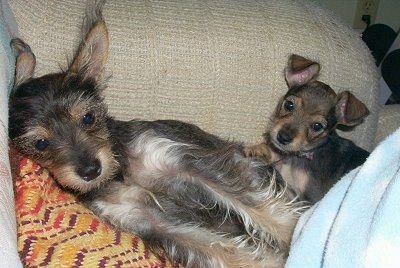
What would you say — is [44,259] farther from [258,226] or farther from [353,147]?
[353,147]

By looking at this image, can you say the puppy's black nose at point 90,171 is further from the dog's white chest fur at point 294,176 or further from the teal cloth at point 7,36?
the dog's white chest fur at point 294,176

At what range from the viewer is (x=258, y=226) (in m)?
2.36

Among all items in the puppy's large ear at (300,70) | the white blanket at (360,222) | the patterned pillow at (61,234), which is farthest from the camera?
the puppy's large ear at (300,70)

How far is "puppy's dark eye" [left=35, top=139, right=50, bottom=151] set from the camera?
7.27 feet

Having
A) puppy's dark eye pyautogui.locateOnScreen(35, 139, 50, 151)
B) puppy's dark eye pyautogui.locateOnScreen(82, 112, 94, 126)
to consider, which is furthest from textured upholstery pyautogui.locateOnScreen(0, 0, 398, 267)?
puppy's dark eye pyautogui.locateOnScreen(35, 139, 50, 151)

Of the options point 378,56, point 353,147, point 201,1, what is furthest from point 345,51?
point 378,56

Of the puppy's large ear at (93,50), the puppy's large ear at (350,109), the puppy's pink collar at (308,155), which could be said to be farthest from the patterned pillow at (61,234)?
the puppy's large ear at (350,109)

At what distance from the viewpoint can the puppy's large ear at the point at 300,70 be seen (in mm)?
2783

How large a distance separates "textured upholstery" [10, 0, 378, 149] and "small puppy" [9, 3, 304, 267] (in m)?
0.19

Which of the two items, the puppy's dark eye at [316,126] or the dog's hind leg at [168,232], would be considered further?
the puppy's dark eye at [316,126]

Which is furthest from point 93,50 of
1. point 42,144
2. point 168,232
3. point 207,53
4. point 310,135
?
point 310,135

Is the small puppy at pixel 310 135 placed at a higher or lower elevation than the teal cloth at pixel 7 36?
lower

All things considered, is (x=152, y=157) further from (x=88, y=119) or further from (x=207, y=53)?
(x=207, y=53)

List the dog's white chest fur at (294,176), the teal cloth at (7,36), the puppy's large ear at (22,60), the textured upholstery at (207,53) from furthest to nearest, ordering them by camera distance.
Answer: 1. the dog's white chest fur at (294,176)
2. the textured upholstery at (207,53)
3. the puppy's large ear at (22,60)
4. the teal cloth at (7,36)
